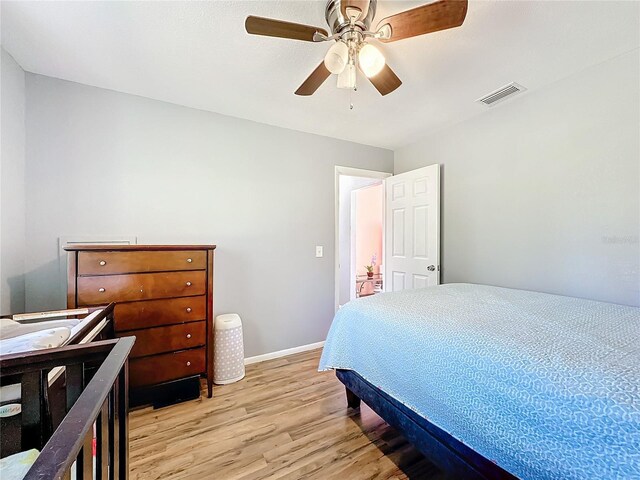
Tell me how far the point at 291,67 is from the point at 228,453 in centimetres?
251

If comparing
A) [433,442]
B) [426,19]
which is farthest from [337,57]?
[433,442]

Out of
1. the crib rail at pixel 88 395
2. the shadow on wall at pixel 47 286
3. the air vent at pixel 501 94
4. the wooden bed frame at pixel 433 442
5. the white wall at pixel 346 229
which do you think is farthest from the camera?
the white wall at pixel 346 229

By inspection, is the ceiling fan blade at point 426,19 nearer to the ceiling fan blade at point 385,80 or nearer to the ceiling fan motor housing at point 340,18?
the ceiling fan motor housing at point 340,18

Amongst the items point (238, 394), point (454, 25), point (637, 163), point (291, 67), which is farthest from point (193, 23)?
point (637, 163)

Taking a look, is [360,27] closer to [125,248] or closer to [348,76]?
[348,76]

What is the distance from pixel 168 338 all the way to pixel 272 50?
2115mm

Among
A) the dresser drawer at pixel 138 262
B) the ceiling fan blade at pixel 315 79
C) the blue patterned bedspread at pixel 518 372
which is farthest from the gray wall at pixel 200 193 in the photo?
the blue patterned bedspread at pixel 518 372

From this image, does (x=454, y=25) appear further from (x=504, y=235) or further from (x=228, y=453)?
(x=228, y=453)

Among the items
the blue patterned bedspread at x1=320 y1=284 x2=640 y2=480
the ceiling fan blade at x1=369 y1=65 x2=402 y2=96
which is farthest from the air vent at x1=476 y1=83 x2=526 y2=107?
the blue patterned bedspread at x1=320 y1=284 x2=640 y2=480

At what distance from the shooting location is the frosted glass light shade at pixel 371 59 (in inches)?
52.7

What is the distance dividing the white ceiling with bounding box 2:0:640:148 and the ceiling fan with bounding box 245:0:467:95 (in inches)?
7.3

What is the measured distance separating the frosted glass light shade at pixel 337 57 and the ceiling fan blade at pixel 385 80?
306mm

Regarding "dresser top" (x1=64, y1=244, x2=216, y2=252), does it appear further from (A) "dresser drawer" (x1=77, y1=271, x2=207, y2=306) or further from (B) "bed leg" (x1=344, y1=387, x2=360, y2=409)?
(B) "bed leg" (x1=344, y1=387, x2=360, y2=409)

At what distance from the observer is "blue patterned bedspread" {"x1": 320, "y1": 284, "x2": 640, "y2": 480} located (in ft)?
→ 2.58
